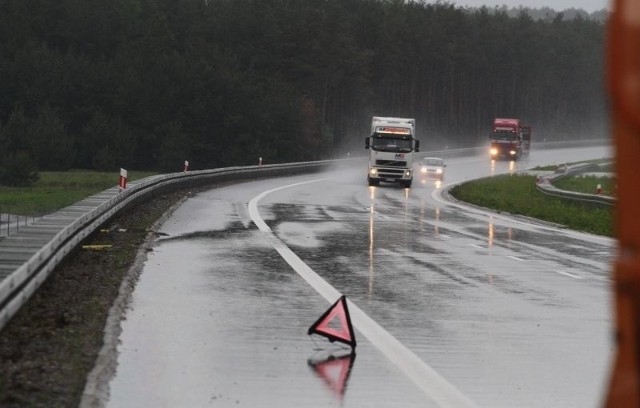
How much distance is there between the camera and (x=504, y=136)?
99812mm

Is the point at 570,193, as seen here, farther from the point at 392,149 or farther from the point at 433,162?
the point at 433,162

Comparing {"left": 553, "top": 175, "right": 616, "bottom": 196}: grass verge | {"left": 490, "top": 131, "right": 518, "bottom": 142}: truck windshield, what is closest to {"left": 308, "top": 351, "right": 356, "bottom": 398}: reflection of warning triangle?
{"left": 553, "top": 175, "right": 616, "bottom": 196}: grass verge

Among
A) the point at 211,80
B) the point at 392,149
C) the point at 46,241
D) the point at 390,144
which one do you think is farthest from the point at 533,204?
the point at 211,80

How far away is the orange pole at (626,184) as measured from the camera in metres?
3.80

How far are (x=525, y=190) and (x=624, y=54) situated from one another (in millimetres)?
53952

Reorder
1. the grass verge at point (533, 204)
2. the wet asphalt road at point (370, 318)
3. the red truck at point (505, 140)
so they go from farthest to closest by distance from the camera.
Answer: the red truck at point (505, 140)
the grass verge at point (533, 204)
the wet asphalt road at point (370, 318)

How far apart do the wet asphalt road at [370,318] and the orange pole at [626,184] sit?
5.24 m

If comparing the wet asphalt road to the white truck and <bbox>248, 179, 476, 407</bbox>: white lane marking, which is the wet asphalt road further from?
the white truck

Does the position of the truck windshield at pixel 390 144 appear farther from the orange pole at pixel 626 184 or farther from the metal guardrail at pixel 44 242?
the orange pole at pixel 626 184

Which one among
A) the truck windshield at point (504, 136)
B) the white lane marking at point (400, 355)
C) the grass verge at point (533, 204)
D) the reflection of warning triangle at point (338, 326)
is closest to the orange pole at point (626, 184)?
the white lane marking at point (400, 355)

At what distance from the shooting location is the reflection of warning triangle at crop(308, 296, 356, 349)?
38.8 ft

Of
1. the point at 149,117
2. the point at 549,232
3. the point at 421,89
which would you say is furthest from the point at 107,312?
the point at 421,89

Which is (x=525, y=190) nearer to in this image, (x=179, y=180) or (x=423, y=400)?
(x=179, y=180)

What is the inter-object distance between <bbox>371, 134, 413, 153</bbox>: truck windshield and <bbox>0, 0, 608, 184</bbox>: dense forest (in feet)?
110
